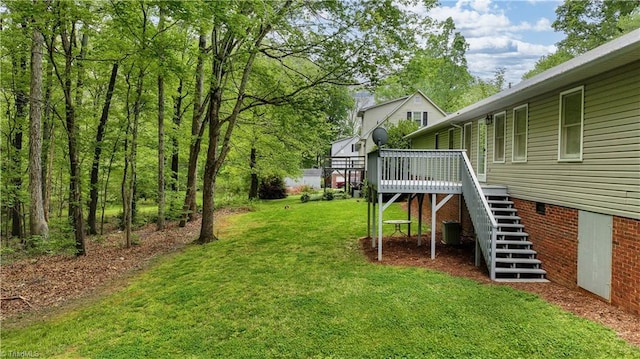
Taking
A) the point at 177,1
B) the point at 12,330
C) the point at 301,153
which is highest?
the point at 177,1

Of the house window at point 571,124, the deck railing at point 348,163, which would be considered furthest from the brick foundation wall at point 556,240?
the deck railing at point 348,163

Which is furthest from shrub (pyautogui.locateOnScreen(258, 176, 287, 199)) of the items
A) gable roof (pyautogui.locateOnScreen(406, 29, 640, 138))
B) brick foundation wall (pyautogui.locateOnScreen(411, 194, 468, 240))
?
gable roof (pyautogui.locateOnScreen(406, 29, 640, 138))

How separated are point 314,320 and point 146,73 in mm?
8466

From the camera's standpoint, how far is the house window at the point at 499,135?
9763 mm

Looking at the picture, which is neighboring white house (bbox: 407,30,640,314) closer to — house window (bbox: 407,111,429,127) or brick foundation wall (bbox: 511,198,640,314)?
brick foundation wall (bbox: 511,198,640,314)

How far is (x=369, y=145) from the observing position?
3000 cm

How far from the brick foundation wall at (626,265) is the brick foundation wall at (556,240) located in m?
0.83

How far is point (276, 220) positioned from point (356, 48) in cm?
857

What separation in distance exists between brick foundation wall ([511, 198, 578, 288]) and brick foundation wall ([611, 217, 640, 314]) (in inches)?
32.8

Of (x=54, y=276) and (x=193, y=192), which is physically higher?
(x=193, y=192)

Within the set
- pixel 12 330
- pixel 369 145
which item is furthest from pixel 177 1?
pixel 369 145

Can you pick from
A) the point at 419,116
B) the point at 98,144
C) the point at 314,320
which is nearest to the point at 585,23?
the point at 419,116

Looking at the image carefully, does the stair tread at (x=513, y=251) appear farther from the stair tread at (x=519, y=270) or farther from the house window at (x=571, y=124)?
the house window at (x=571, y=124)

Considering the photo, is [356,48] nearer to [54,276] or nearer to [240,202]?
[54,276]
